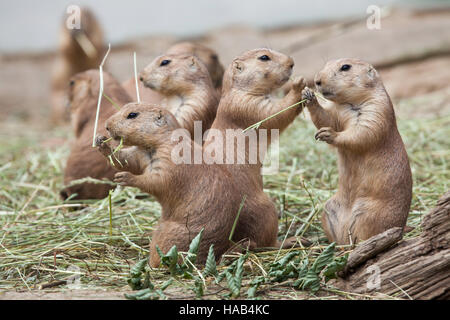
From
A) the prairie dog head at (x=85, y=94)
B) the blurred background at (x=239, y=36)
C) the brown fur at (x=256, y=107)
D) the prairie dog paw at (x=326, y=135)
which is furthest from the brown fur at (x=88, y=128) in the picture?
the blurred background at (x=239, y=36)

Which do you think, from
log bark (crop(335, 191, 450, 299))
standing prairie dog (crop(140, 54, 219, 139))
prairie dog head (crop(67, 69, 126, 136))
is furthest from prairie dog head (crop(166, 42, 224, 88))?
log bark (crop(335, 191, 450, 299))

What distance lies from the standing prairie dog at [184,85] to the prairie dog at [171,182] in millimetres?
914

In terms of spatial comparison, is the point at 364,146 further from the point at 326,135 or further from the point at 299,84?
the point at 299,84

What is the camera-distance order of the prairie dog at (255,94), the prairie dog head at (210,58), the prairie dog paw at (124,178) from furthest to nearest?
the prairie dog head at (210,58), the prairie dog at (255,94), the prairie dog paw at (124,178)

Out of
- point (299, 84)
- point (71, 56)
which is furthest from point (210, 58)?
point (71, 56)

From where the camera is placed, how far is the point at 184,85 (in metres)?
5.37

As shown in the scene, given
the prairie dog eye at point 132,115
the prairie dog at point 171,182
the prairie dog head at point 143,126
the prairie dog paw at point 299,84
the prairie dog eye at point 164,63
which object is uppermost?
the prairie dog eye at point 164,63

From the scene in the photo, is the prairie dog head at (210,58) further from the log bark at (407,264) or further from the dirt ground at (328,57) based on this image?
the dirt ground at (328,57)

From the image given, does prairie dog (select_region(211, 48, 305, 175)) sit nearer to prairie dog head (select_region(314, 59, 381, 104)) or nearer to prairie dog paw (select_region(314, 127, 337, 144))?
prairie dog head (select_region(314, 59, 381, 104))

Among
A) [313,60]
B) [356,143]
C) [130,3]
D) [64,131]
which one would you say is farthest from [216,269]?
[130,3]

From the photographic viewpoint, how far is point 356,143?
4.53 metres

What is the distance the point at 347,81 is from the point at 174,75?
1527 mm

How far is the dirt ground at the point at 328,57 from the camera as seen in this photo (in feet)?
37.6
